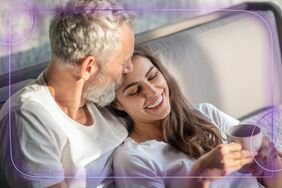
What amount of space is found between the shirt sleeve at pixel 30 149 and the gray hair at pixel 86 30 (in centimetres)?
10

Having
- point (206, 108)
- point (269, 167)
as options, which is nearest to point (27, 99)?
point (206, 108)

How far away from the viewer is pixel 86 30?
2.56ft

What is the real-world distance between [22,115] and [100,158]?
0.44ft

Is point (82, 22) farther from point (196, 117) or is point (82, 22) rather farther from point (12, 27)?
point (196, 117)

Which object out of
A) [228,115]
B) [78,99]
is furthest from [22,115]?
[228,115]

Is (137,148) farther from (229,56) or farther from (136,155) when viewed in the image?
(229,56)

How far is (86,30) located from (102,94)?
101 millimetres

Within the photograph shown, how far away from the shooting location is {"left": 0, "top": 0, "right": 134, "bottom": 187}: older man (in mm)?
784

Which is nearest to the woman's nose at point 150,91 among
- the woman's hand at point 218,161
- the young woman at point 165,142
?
the young woman at point 165,142

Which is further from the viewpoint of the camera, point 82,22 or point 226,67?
point 226,67

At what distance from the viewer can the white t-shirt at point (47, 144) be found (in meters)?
0.79

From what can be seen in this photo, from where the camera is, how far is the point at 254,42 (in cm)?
88

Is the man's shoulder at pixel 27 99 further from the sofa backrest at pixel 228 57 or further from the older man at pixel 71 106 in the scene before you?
the sofa backrest at pixel 228 57

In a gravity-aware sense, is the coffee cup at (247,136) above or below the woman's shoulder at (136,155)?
above
